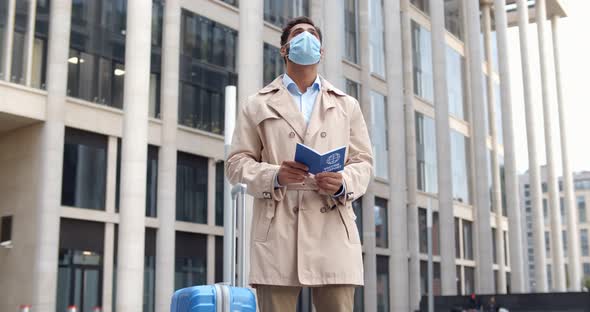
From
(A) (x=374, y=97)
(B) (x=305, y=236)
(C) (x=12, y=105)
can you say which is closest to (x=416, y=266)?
(A) (x=374, y=97)

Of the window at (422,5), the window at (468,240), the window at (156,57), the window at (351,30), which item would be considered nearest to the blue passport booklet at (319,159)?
the window at (156,57)

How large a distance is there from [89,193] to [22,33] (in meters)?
5.97

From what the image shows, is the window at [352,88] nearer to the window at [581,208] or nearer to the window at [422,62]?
the window at [422,62]

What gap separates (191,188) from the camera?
1248 inches

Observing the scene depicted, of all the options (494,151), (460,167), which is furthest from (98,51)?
(494,151)

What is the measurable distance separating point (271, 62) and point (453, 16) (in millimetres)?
24688

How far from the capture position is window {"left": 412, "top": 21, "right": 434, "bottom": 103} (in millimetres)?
48969

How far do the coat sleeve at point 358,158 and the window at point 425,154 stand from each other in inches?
1760

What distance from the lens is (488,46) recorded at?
61.2m

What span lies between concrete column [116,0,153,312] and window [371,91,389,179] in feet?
61.9

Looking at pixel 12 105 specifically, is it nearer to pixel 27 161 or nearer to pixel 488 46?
pixel 27 161

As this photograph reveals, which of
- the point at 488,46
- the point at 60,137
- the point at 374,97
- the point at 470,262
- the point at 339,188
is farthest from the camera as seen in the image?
the point at 488,46

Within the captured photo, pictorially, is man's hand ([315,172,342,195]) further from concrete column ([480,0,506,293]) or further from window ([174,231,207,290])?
concrete column ([480,0,506,293])

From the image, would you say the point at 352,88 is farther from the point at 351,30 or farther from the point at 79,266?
the point at 79,266
